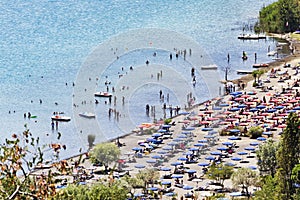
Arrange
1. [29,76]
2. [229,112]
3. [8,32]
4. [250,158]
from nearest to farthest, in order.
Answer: [250,158]
[229,112]
[29,76]
[8,32]

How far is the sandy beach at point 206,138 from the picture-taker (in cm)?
4947

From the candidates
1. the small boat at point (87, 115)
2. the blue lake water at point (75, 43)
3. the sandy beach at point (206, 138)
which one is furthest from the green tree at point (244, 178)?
the small boat at point (87, 115)

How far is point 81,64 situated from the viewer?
97.1 m

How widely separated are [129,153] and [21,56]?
51163mm

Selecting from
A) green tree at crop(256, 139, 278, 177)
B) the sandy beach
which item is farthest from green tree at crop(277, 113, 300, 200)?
green tree at crop(256, 139, 278, 177)

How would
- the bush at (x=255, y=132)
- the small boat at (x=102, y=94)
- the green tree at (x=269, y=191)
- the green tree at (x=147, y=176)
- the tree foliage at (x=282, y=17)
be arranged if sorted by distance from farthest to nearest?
the tree foliage at (x=282, y=17) < the small boat at (x=102, y=94) < the bush at (x=255, y=132) < the green tree at (x=147, y=176) < the green tree at (x=269, y=191)

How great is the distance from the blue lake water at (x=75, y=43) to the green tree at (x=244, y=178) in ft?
63.0

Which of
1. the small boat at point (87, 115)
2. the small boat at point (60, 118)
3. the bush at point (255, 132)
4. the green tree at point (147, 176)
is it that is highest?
the small boat at point (87, 115)

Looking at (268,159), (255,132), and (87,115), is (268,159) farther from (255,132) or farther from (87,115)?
(87,115)

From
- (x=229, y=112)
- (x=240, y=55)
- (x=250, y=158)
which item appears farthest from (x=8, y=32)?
(x=250, y=158)

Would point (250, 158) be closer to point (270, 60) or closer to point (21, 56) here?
point (270, 60)

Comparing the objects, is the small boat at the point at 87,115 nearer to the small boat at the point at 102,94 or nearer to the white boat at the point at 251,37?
the small boat at the point at 102,94

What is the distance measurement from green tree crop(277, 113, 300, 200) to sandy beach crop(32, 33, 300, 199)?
9.67 m

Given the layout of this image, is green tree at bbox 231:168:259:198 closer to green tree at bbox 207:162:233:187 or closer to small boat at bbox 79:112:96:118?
green tree at bbox 207:162:233:187
